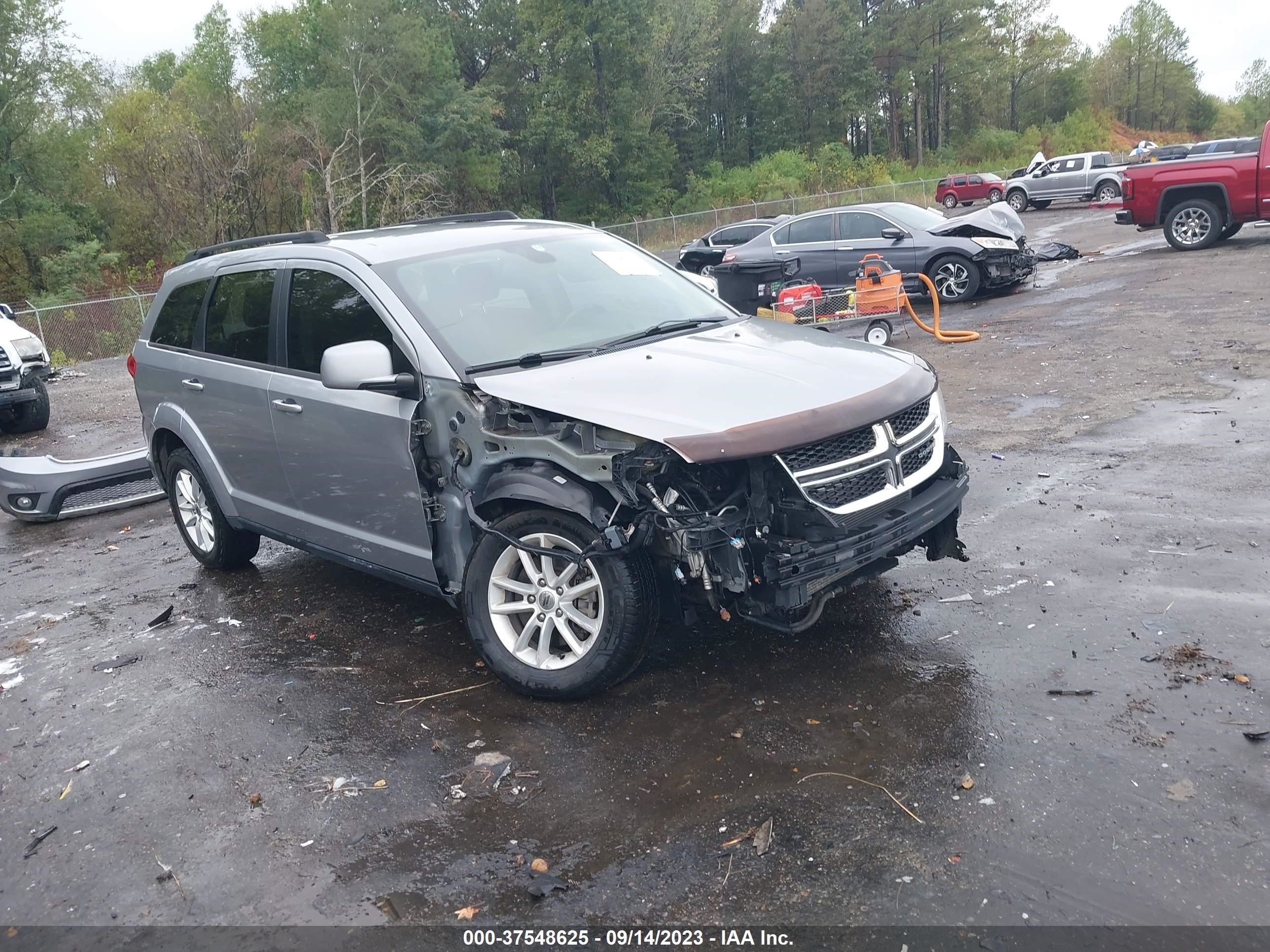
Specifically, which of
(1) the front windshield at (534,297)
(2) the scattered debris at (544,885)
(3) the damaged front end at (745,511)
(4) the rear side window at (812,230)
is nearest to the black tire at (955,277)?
(4) the rear side window at (812,230)

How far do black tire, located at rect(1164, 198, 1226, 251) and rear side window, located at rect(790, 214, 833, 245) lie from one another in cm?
619

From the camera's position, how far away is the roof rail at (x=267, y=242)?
18.2 feet

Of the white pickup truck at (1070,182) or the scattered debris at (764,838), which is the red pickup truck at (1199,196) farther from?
the white pickup truck at (1070,182)

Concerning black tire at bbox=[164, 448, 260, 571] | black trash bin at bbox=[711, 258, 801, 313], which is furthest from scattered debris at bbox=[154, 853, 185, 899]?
black trash bin at bbox=[711, 258, 801, 313]

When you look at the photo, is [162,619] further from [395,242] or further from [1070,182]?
[1070,182]

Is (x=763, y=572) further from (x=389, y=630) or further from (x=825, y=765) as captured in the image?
(x=389, y=630)

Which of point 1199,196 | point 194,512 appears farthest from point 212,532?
point 1199,196

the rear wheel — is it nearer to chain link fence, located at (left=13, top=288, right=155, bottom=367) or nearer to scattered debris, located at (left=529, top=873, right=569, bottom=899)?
scattered debris, located at (left=529, top=873, right=569, bottom=899)

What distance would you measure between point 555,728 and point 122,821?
1642 millimetres

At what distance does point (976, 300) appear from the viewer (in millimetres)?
15781

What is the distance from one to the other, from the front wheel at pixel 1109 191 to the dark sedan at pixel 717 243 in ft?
59.6

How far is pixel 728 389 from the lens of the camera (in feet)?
13.4

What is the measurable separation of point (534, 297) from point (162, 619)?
2896 millimetres

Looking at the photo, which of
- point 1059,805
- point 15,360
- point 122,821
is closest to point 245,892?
point 122,821
